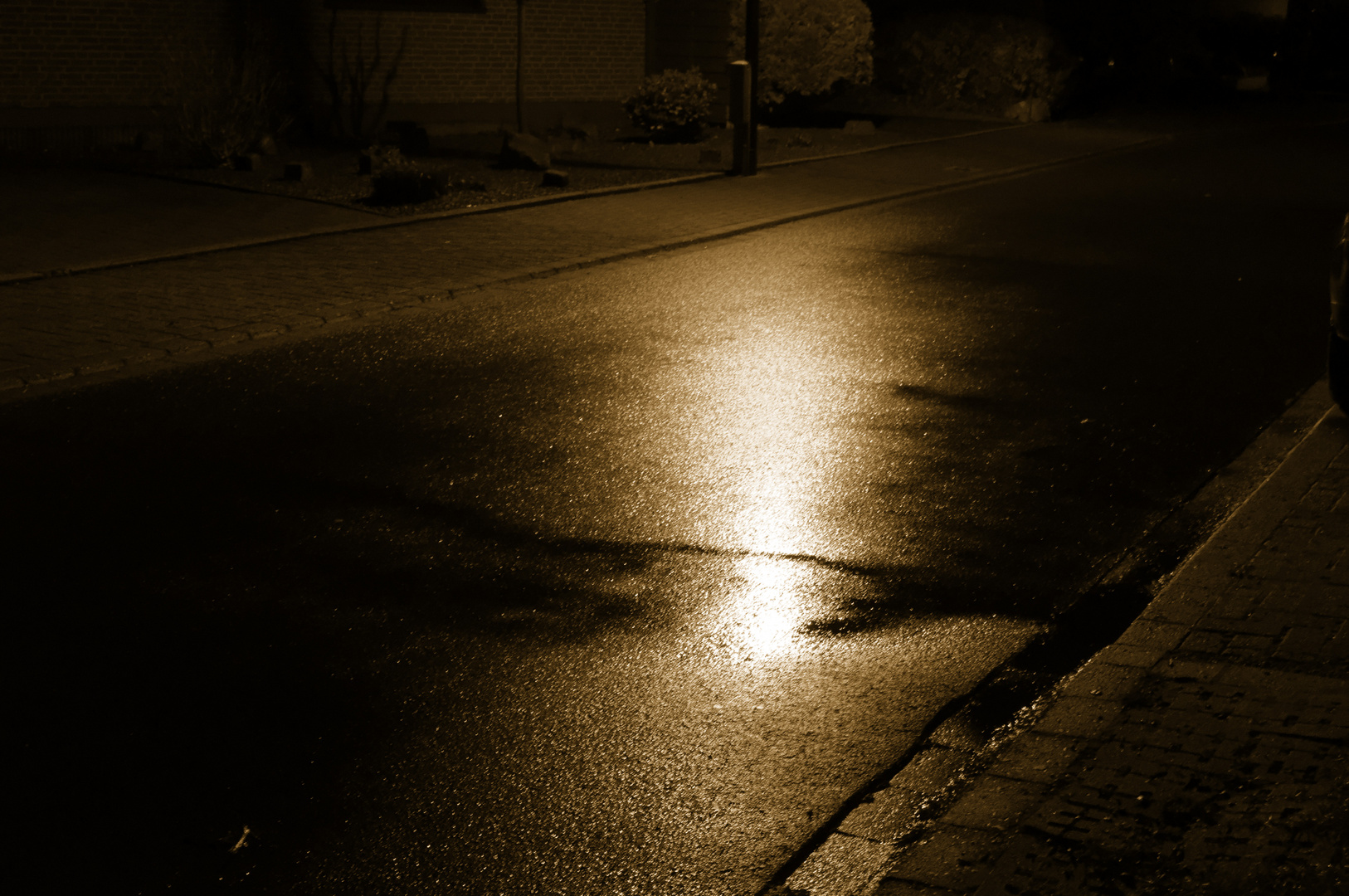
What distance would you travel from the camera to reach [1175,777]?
3.69 m

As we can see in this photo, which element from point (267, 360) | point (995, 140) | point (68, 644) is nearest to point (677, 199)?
point (267, 360)

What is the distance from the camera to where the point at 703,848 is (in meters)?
3.51

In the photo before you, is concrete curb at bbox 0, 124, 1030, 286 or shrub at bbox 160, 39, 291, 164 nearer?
concrete curb at bbox 0, 124, 1030, 286

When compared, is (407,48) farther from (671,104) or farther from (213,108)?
(213,108)

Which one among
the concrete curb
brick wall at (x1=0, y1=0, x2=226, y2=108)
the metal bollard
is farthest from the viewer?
brick wall at (x1=0, y1=0, x2=226, y2=108)

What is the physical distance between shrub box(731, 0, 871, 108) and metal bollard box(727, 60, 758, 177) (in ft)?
24.2

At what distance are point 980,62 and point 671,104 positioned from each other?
11.2 metres

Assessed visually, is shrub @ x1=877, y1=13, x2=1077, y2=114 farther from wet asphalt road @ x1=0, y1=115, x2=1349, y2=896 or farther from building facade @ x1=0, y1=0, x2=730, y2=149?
wet asphalt road @ x1=0, y1=115, x2=1349, y2=896

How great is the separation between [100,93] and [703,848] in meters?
18.1

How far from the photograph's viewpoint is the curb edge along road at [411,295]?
8.05 m

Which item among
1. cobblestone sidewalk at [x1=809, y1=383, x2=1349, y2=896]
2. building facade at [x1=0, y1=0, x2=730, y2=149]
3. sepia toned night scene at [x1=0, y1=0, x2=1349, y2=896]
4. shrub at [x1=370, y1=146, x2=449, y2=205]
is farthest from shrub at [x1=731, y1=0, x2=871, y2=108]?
cobblestone sidewalk at [x1=809, y1=383, x2=1349, y2=896]

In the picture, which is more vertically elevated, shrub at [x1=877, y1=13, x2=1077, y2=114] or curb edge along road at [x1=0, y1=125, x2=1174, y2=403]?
shrub at [x1=877, y1=13, x2=1077, y2=114]

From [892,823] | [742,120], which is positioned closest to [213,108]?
[742,120]

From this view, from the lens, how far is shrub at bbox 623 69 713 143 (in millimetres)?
21844
